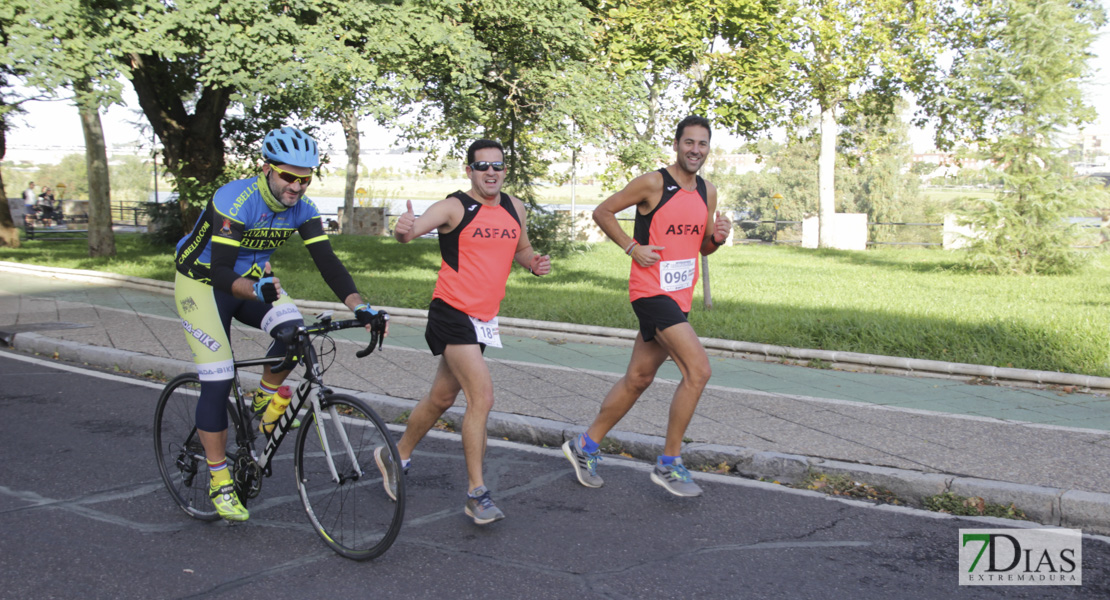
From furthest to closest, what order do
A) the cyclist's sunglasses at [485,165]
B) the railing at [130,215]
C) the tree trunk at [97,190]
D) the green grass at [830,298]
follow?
1. the railing at [130,215]
2. the tree trunk at [97,190]
3. the green grass at [830,298]
4. the cyclist's sunglasses at [485,165]

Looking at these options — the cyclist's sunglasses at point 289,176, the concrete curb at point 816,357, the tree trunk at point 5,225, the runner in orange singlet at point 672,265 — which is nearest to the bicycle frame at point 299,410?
the cyclist's sunglasses at point 289,176

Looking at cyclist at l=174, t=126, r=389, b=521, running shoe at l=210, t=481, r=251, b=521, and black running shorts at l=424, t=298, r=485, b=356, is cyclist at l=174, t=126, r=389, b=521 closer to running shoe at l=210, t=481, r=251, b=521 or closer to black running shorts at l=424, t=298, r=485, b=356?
running shoe at l=210, t=481, r=251, b=521

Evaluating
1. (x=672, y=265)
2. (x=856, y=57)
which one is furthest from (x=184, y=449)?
(x=856, y=57)

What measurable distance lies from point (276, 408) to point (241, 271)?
28.0 inches

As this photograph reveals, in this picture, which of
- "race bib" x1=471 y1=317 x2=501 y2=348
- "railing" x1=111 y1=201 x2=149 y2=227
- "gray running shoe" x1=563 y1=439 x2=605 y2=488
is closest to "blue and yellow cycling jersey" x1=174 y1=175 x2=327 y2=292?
"race bib" x1=471 y1=317 x2=501 y2=348

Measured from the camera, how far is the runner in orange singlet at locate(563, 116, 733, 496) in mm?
5000

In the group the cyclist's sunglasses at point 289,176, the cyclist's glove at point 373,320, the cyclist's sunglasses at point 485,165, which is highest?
the cyclist's sunglasses at point 485,165

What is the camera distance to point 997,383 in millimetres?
8023

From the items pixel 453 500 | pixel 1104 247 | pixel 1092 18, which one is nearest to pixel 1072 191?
pixel 1104 247

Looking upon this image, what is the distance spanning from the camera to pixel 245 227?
421cm

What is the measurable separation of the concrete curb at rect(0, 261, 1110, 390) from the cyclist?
5727 millimetres

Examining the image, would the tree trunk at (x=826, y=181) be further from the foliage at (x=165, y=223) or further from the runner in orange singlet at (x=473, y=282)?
the runner in orange singlet at (x=473, y=282)

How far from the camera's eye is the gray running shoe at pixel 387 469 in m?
3.91

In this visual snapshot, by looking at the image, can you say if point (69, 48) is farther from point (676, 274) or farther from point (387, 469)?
point (387, 469)
